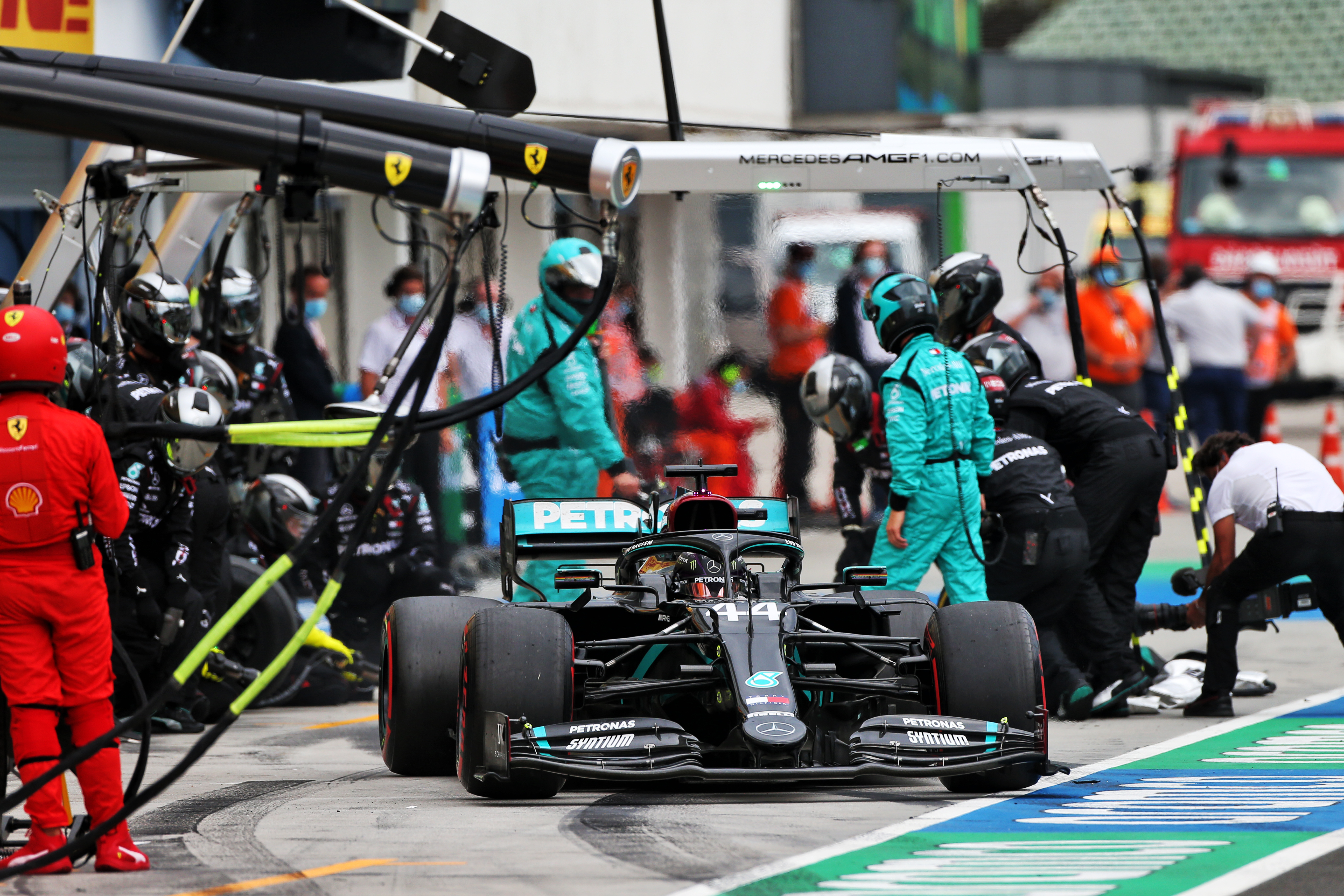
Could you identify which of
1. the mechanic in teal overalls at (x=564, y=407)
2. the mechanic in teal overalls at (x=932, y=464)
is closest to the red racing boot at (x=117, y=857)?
the mechanic in teal overalls at (x=564, y=407)

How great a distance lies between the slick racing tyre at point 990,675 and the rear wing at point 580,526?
54.0 inches

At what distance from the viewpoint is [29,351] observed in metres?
5.88

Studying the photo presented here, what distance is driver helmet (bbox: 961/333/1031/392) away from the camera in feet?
31.3

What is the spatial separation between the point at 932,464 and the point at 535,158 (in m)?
3.51

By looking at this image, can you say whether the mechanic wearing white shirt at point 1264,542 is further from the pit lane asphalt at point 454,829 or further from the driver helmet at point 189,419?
the driver helmet at point 189,419

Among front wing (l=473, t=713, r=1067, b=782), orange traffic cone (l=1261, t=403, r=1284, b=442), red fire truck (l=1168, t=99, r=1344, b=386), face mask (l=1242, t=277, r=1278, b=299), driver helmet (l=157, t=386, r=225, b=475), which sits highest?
red fire truck (l=1168, t=99, r=1344, b=386)

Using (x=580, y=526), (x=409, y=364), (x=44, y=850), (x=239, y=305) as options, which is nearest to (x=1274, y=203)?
(x=409, y=364)

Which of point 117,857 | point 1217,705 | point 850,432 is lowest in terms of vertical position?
point 1217,705

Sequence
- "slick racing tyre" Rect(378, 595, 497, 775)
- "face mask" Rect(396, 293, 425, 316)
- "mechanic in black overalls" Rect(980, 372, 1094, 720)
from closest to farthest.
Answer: "slick racing tyre" Rect(378, 595, 497, 775) → "mechanic in black overalls" Rect(980, 372, 1094, 720) → "face mask" Rect(396, 293, 425, 316)

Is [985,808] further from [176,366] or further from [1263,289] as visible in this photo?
[1263,289]

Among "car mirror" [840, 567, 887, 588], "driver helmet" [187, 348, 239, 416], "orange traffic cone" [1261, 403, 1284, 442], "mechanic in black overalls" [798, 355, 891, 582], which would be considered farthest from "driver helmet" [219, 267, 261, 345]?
"orange traffic cone" [1261, 403, 1284, 442]

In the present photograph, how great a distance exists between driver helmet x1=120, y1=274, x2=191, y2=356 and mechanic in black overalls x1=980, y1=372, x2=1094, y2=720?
3752 mm

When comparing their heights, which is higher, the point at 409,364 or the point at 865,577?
the point at 409,364

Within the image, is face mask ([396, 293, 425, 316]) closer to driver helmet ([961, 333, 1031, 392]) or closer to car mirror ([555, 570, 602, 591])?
driver helmet ([961, 333, 1031, 392])
